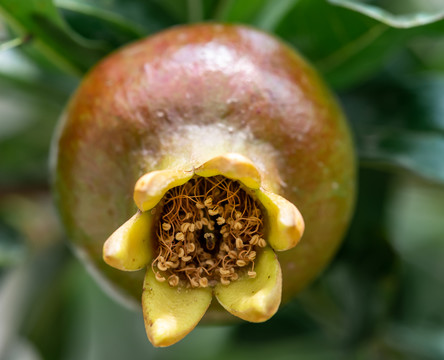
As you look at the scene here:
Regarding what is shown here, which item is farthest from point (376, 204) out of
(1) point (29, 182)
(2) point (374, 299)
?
(1) point (29, 182)

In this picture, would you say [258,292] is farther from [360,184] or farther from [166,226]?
[360,184]

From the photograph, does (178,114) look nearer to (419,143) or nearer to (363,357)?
(419,143)

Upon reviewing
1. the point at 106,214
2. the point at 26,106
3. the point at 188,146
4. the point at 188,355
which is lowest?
the point at 188,355

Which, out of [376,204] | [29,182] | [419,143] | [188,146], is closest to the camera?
[188,146]

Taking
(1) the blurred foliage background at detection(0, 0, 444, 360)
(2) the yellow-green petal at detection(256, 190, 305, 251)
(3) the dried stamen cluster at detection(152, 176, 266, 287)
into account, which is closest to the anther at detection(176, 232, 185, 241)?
(3) the dried stamen cluster at detection(152, 176, 266, 287)

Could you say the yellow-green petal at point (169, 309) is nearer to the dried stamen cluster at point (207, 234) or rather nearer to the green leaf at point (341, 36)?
the dried stamen cluster at point (207, 234)

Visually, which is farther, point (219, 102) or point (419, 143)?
point (419, 143)

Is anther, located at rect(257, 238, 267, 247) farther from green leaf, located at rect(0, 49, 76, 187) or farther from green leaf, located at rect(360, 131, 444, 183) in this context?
green leaf, located at rect(0, 49, 76, 187)
